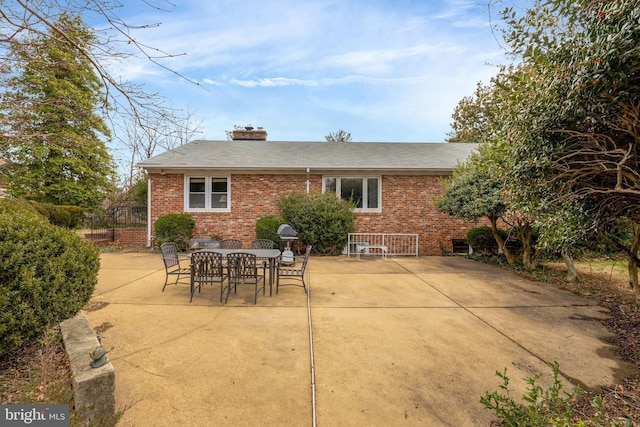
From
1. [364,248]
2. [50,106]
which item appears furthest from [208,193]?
[50,106]

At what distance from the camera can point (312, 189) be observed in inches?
462

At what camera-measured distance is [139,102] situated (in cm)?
296

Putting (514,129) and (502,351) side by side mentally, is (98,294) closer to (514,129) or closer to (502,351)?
(502,351)

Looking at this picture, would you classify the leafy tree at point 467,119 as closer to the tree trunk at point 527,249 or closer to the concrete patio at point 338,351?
the tree trunk at point 527,249

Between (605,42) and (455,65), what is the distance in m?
4.78

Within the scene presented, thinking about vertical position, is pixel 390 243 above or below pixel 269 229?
below

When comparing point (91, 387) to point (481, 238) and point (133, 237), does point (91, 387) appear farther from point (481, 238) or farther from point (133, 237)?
point (133, 237)

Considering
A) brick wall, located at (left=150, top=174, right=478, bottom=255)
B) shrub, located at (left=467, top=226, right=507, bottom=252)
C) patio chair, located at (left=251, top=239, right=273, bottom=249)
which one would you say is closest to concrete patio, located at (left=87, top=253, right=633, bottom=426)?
patio chair, located at (left=251, top=239, right=273, bottom=249)

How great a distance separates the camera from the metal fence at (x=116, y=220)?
13195 mm

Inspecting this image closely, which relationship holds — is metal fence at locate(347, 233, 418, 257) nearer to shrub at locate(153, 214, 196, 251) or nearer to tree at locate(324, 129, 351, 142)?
shrub at locate(153, 214, 196, 251)

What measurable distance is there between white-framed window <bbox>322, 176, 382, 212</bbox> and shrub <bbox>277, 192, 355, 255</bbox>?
140 cm

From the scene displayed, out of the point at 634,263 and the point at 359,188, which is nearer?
the point at 634,263

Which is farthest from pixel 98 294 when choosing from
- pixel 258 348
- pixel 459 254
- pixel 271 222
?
pixel 459 254

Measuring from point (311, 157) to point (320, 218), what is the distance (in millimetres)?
3660
